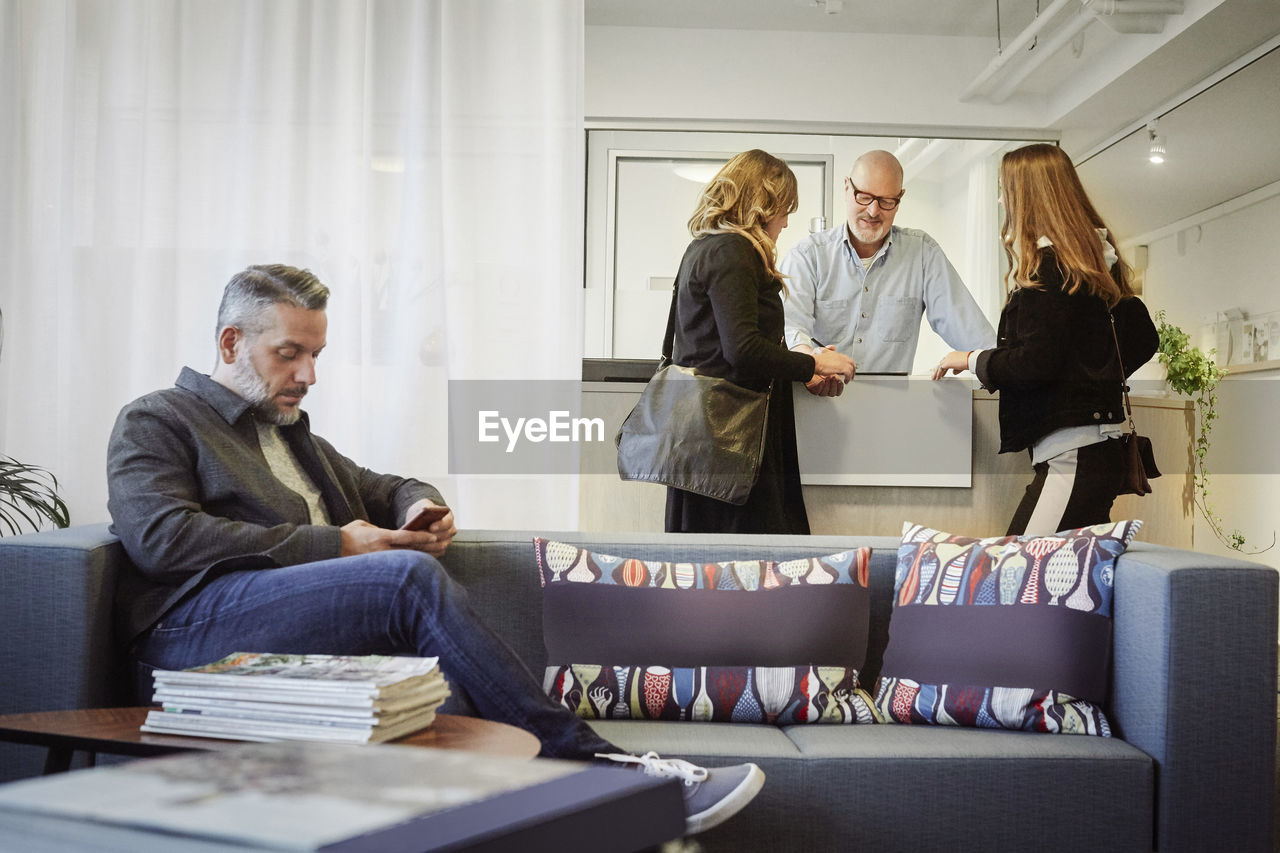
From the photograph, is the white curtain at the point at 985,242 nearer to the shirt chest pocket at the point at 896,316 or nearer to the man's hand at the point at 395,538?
the shirt chest pocket at the point at 896,316

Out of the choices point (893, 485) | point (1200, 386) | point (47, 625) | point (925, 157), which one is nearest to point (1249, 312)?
point (1200, 386)

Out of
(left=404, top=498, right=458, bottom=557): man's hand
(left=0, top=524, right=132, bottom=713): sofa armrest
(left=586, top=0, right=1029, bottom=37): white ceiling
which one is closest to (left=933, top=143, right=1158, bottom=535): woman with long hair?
(left=404, top=498, right=458, bottom=557): man's hand

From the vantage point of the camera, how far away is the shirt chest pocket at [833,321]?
3520 millimetres

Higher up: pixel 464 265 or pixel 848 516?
pixel 464 265

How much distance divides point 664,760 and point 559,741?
0.15 meters

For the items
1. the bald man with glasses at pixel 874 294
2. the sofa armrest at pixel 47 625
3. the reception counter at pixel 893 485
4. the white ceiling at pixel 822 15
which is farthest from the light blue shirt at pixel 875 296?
the white ceiling at pixel 822 15

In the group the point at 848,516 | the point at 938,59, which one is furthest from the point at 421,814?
the point at 938,59

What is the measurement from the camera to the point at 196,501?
A: 1.98 meters

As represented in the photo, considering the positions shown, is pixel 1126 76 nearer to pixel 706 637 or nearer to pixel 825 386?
pixel 825 386

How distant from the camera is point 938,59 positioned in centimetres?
599

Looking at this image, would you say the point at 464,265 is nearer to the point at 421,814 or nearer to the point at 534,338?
the point at 534,338

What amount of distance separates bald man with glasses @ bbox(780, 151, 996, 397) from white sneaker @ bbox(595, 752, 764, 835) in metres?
2.02

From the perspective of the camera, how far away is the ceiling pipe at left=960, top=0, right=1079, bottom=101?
4809 mm

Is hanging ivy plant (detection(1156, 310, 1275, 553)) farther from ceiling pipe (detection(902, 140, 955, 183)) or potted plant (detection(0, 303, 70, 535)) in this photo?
potted plant (detection(0, 303, 70, 535))
